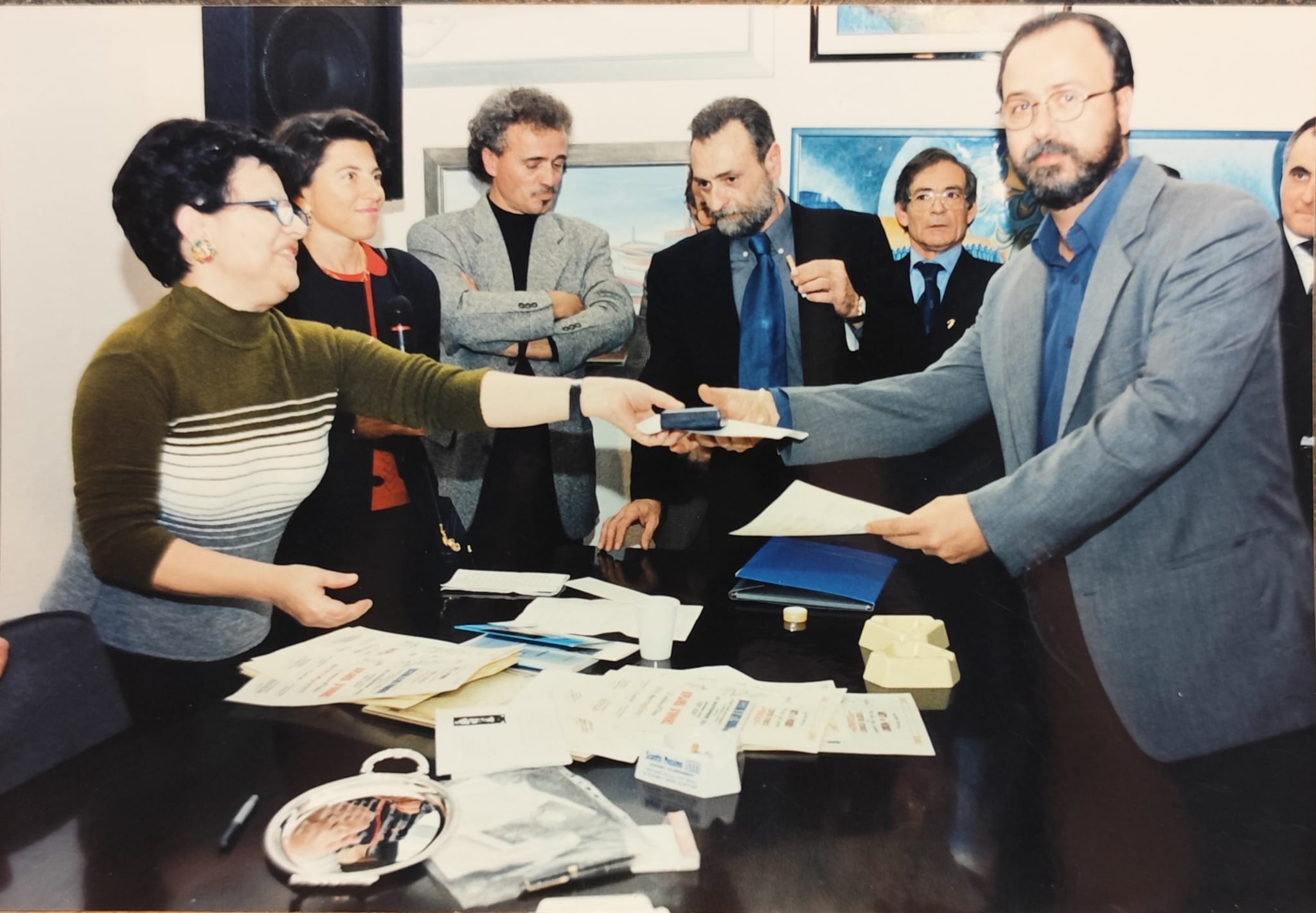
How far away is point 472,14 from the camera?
174 cm

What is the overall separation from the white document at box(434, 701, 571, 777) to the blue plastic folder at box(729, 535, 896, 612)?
47 centimetres

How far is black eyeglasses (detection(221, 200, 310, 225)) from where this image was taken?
1.67 meters

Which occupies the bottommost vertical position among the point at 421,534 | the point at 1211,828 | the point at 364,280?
the point at 1211,828

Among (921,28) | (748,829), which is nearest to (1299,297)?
(921,28)

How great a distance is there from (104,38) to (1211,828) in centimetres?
223

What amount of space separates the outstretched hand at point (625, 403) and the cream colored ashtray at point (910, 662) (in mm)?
535

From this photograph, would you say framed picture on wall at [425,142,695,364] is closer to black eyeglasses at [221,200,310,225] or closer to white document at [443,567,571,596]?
black eyeglasses at [221,200,310,225]

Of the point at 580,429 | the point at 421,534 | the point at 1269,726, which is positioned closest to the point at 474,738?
the point at 421,534

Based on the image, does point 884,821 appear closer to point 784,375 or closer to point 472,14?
point 784,375

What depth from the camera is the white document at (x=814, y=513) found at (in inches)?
69.6

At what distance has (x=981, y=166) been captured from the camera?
172 cm

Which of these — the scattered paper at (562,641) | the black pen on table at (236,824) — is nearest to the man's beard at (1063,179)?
the scattered paper at (562,641)

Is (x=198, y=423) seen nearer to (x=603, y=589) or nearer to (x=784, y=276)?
(x=603, y=589)

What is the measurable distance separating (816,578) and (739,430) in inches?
12.1
